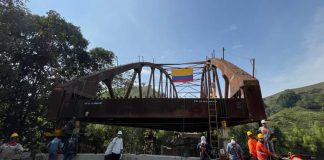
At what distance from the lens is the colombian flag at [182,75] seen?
25.5 m

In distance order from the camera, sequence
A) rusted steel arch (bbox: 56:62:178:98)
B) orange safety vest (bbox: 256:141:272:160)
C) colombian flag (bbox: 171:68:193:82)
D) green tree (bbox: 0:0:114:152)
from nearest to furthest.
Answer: orange safety vest (bbox: 256:141:272:160), rusted steel arch (bbox: 56:62:178:98), green tree (bbox: 0:0:114:152), colombian flag (bbox: 171:68:193:82)

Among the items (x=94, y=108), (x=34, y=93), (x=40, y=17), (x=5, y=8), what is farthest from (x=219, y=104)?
(x=40, y=17)

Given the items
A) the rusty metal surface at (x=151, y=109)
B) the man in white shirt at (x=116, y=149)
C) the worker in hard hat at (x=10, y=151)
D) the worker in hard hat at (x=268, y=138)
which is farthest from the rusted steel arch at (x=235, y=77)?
the worker in hard hat at (x=10, y=151)

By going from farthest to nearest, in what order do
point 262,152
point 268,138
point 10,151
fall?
1. point 268,138
2. point 10,151
3. point 262,152

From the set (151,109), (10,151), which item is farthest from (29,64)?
(10,151)

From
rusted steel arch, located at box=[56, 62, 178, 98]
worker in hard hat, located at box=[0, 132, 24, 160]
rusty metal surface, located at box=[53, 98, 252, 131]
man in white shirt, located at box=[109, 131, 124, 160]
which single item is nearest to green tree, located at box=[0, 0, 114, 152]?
rusted steel arch, located at box=[56, 62, 178, 98]

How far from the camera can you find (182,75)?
25.8 metres

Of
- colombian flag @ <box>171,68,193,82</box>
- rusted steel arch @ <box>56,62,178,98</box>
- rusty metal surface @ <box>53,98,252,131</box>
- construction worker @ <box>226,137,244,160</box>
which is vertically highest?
colombian flag @ <box>171,68,193,82</box>

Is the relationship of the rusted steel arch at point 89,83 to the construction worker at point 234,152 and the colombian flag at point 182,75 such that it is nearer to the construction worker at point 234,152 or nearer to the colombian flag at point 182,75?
the colombian flag at point 182,75

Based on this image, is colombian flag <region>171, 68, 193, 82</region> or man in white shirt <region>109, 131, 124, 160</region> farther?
colombian flag <region>171, 68, 193, 82</region>

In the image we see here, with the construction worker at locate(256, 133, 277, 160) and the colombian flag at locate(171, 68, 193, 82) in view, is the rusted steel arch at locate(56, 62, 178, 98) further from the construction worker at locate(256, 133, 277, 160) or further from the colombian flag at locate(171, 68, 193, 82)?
the construction worker at locate(256, 133, 277, 160)

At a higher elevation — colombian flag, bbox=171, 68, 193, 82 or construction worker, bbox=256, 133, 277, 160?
colombian flag, bbox=171, 68, 193, 82

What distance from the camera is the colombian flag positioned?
1004 inches

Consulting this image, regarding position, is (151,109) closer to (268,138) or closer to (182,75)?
(268,138)
